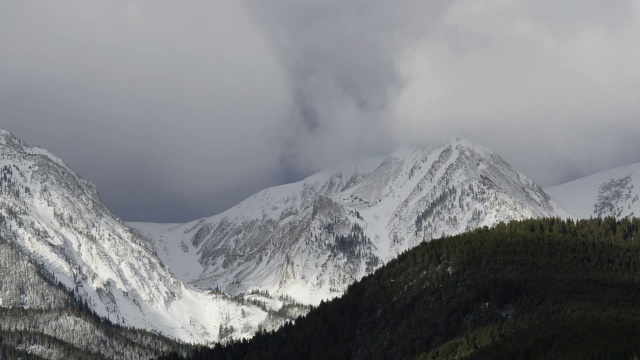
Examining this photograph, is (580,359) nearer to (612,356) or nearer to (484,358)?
(612,356)

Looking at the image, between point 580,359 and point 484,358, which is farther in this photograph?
point 484,358

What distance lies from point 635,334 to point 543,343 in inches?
675

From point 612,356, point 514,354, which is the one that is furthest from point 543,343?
point 612,356

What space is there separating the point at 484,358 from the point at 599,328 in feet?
70.8

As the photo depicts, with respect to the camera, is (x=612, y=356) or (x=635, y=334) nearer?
(x=612, y=356)

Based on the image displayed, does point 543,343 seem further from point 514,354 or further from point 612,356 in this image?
point 612,356

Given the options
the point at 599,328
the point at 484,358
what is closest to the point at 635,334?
the point at 599,328

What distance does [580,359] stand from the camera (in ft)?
596

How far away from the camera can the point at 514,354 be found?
197 metres

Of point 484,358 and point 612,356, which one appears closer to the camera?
point 612,356

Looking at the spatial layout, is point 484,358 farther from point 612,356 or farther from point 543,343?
point 612,356

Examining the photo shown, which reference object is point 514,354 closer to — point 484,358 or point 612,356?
point 484,358

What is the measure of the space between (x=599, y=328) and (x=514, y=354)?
1664 cm

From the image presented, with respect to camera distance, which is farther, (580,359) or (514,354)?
(514,354)
